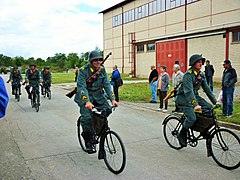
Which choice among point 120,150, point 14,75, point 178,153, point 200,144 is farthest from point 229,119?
point 14,75

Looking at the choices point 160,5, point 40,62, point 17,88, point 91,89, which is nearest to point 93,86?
point 91,89

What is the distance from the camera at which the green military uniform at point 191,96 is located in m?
5.34

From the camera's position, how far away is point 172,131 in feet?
20.6

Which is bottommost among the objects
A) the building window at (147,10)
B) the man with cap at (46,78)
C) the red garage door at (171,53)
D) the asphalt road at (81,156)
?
the asphalt road at (81,156)

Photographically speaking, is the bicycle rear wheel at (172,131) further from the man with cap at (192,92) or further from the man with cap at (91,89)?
the man with cap at (91,89)

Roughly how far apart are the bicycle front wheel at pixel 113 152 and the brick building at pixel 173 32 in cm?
1139

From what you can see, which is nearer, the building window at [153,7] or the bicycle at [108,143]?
the bicycle at [108,143]

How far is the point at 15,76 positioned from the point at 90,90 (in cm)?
1178

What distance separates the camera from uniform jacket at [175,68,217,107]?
5.32m

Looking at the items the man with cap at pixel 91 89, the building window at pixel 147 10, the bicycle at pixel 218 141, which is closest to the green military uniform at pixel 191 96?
the bicycle at pixel 218 141

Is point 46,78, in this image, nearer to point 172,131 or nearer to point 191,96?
point 172,131

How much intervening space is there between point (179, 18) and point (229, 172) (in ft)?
93.7

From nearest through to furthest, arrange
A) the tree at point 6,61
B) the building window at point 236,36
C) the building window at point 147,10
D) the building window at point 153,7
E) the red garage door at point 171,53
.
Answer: the building window at point 236,36 < the red garage door at point 171,53 < the building window at point 147,10 < the building window at point 153,7 < the tree at point 6,61

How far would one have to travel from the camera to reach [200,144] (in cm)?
653
